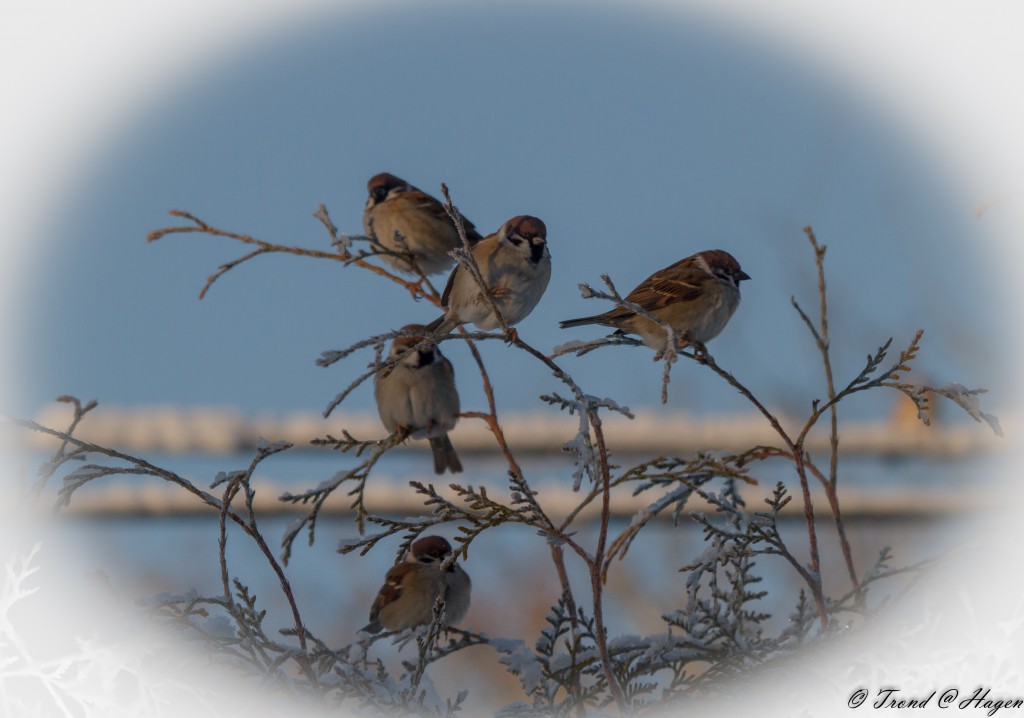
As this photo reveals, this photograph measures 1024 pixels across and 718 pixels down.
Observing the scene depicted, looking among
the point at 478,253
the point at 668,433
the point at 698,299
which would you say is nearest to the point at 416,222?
the point at 478,253

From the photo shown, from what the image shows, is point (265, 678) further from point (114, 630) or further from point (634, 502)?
point (634, 502)

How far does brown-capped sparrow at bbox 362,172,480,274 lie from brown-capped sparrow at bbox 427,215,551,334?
73cm

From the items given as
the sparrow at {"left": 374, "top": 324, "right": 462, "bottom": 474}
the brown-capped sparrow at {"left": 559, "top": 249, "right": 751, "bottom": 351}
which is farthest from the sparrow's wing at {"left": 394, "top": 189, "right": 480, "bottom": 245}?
the brown-capped sparrow at {"left": 559, "top": 249, "right": 751, "bottom": 351}

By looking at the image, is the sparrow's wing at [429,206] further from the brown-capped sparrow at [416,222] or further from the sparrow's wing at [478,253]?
the sparrow's wing at [478,253]

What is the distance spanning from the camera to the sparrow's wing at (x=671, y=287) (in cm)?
408

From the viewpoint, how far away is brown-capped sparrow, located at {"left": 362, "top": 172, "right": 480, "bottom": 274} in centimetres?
495

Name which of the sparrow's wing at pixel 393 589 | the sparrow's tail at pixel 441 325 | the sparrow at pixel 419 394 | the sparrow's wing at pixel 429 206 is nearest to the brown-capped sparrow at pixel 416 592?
the sparrow's wing at pixel 393 589

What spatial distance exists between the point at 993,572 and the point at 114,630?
5.44 ft

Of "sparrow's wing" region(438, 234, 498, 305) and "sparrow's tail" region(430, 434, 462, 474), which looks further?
"sparrow's tail" region(430, 434, 462, 474)

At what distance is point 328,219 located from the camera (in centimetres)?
299

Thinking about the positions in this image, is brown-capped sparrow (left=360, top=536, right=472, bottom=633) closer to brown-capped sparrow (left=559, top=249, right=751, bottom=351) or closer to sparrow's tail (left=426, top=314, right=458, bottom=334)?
sparrow's tail (left=426, top=314, right=458, bottom=334)

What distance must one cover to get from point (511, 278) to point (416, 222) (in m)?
1.07

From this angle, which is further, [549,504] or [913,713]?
[549,504]

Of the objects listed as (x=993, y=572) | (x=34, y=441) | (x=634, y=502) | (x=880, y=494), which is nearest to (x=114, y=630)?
(x=993, y=572)
